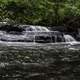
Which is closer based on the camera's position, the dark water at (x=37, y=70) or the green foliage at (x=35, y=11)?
the dark water at (x=37, y=70)

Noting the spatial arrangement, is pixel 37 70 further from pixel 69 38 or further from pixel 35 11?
pixel 35 11

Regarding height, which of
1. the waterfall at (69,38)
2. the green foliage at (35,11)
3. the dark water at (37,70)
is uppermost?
the dark water at (37,70)

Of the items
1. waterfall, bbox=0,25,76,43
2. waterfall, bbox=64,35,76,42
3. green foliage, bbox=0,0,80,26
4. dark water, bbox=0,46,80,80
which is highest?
dark water, bbox=0,46,80,80

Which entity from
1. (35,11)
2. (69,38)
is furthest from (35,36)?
(35,11)

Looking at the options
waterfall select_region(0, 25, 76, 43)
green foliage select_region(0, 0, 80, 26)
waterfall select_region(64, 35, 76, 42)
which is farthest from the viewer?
green foliage select_region(0, 0, 80, 26)

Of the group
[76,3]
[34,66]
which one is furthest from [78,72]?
[76,3]

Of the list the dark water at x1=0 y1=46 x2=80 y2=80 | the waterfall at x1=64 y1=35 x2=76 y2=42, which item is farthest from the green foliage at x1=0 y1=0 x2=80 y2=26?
the dark water at x1=0 y1=46 x2=80 y2=80

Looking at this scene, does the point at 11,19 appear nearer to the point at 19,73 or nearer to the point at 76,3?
the point at 76,3

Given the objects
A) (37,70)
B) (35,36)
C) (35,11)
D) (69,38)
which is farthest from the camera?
(35,11)

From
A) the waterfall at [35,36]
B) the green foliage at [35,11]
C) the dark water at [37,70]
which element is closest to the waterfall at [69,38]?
the waterfall at [35,36]

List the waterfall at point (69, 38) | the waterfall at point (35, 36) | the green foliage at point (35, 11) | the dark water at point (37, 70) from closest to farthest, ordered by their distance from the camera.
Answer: the dark water at point (37, 70) < the waterfall at point (35, 36) < the waterfall at point (69, 38) < the green foliage at point (35, 11)

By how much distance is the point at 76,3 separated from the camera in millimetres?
29594

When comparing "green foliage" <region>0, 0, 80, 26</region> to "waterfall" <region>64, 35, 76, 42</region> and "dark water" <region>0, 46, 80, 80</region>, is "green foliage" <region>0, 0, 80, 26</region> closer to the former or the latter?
"waterfall" <region>64, 35, 76, 42</region>

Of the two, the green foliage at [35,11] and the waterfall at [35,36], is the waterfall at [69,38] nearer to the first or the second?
the waterfall at [35,36]
